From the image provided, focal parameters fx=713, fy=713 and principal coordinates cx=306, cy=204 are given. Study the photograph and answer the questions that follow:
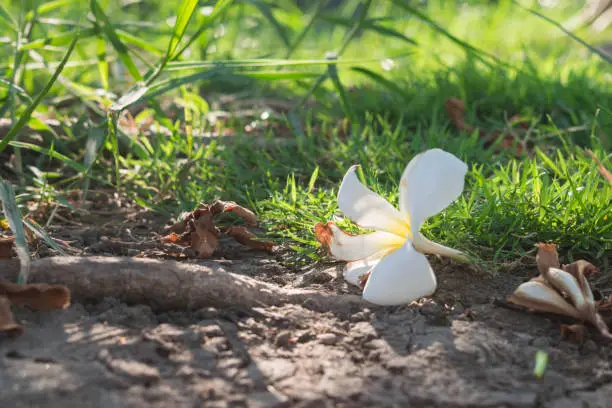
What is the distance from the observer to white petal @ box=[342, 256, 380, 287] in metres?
1.66

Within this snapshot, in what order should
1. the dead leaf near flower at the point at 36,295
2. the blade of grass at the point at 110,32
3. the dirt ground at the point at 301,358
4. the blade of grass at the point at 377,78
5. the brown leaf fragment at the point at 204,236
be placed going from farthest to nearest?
the blade of grass at the point at 377,78, the blade of grass at the point at 110,32, the brown leaf fragment at the point at 204,236, the dead leaf near flower at the point at 36,295, the dirt ground at the point at 301,358

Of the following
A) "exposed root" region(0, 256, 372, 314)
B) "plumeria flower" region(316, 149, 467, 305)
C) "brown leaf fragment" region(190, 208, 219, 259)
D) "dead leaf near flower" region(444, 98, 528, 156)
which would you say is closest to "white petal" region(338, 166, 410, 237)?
"plumeria flower" region(316, 149, 467, 305)

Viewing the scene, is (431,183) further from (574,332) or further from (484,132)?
(484,132)

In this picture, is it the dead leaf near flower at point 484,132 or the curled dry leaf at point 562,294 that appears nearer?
the curled dry leaf at point 562,294

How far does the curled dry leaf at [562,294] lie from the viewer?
145 centimetres

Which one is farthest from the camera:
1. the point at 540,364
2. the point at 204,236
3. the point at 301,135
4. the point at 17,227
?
the point at 301,135

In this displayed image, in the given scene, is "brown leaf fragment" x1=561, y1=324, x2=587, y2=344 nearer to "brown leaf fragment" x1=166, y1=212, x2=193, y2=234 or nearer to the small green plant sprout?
the small green plant sprout

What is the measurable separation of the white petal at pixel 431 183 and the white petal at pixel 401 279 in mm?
80

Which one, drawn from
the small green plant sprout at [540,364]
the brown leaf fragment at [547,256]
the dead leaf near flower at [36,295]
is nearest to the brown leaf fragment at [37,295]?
the dead leaf near flower at [36,295]

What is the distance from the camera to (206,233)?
191cm

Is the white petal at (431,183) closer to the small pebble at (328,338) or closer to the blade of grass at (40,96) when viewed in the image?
the small pebble at (328,338)

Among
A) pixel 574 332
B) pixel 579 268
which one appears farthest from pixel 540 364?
pixel 579 268

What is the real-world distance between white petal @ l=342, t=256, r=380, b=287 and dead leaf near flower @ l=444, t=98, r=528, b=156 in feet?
4.07

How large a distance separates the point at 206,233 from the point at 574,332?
3.13 ft
